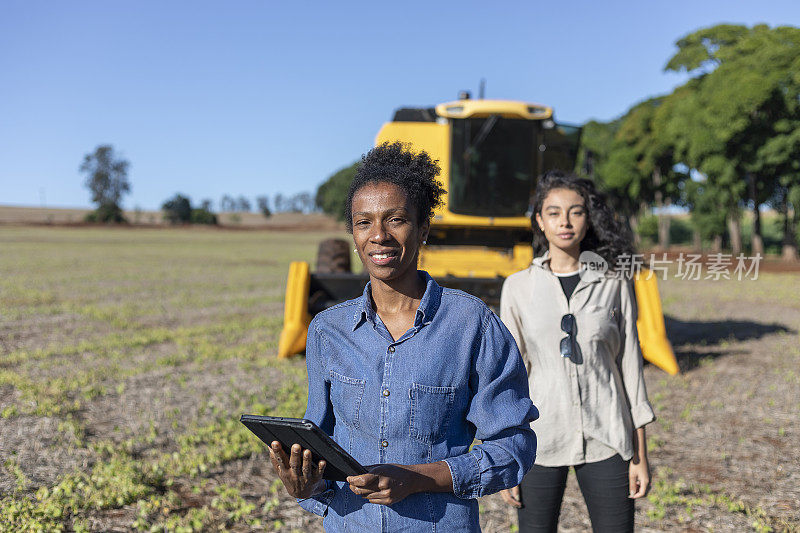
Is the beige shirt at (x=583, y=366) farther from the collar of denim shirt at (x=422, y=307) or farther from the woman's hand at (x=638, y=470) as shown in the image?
the collar of denim shirt at (x=422, y=307)

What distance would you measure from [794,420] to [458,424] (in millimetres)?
5657

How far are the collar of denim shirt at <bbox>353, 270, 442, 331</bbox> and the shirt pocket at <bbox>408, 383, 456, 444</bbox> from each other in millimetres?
166

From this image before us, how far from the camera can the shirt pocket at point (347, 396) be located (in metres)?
1.55

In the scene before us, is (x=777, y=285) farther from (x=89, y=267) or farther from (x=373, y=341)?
(x=89, y=267)

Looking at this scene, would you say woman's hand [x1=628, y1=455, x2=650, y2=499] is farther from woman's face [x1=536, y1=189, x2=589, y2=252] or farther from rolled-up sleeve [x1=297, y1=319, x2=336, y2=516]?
rolled-up sleeve [x1=297, y1=319, x2=336, y2=516]

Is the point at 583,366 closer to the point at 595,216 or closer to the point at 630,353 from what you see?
the point at 630,353

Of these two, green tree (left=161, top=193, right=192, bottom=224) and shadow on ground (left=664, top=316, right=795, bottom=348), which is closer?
shadow on ground (left=664, top=316, right=795, bottom=348)

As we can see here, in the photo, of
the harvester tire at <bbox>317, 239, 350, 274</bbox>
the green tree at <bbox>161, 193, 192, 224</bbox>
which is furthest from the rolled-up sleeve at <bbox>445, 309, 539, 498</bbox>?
the green tree at <bbox>161, 193, 192, 224</bbox>

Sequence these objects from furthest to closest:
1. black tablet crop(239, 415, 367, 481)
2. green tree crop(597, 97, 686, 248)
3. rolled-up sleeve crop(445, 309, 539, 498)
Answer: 1. green tree crop(597, 97, 686, 248)
2. rolled-up sleeve crop(445, 309, 539, 498)
3. black tablet crop(239, 415, 367, 481)

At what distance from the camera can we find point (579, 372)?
7.95ft

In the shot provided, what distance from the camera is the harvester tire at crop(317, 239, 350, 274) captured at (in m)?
8.48

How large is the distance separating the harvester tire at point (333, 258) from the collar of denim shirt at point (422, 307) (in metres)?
6.89

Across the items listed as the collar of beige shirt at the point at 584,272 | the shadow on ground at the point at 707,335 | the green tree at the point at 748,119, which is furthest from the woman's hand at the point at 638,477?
the green tree at the point at 748,119

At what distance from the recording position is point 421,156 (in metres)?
1.59
